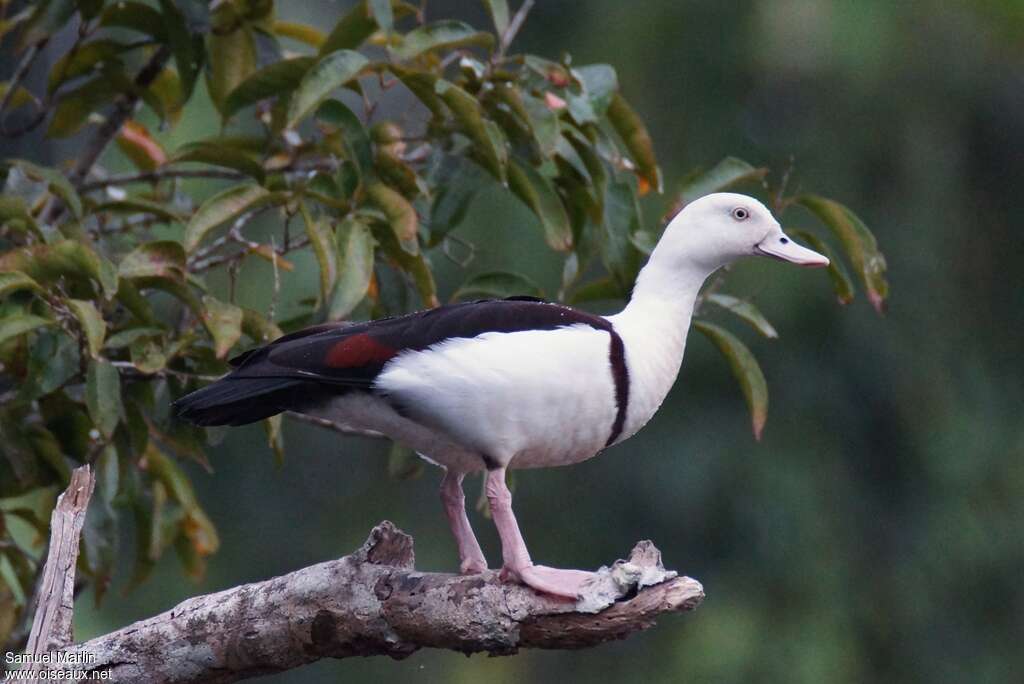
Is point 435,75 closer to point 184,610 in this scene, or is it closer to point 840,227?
point 840,227

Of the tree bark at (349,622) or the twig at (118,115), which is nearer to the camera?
the tree bark at (349,622)

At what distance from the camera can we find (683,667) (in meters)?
8.53

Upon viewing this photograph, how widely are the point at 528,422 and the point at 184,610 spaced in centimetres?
75

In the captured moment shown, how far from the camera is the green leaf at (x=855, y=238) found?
366cm

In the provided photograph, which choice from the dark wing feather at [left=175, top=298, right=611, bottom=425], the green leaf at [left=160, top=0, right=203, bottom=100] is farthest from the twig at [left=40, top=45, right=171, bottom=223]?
the dark wing feather at [left=175, top=298, right=611, bottom=425]

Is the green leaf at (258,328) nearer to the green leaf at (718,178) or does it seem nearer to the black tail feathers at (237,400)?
the black tail feathers at (237,400)

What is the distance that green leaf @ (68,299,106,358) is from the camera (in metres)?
3.10

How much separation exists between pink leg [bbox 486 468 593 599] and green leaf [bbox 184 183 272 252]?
0.87 meters

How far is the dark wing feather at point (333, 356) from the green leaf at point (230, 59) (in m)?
1.25

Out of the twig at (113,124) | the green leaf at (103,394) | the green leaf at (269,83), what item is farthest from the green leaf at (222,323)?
the twig at (113,124)

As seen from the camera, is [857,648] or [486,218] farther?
[486,218]

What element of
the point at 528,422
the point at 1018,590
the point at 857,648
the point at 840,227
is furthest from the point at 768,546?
the point at 528,422

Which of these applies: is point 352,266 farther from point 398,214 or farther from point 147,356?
point 147,356

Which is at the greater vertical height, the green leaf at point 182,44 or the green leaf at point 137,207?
the green leaf at point 182,44
